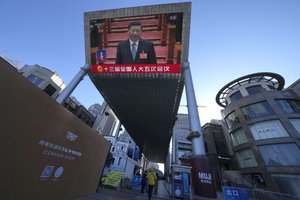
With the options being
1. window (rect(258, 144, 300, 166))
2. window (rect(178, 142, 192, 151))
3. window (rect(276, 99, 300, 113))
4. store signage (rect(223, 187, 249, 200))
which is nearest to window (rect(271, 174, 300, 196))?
window (rect(258, 144, 300, 166))

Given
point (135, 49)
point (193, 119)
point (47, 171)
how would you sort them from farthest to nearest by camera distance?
point (135, 49)
point (193, 119)
point (47, 171)

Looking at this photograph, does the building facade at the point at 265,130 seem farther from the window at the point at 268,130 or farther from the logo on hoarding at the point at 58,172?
the logo on hoarding at the point at 58,172

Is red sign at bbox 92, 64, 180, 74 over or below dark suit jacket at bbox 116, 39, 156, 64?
below

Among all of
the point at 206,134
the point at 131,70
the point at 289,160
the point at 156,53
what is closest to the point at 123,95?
the point at 131,70

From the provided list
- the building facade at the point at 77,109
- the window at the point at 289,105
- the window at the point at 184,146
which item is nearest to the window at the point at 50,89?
the building facade at the point at 77,109

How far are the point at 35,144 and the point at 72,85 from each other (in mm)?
11651

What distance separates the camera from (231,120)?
2562 centimetres

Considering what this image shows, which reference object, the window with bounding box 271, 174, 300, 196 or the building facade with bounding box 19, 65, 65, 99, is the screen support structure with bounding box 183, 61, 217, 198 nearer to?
the window with bounding box 271, 174, 300, 196

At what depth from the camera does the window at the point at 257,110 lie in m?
21.3

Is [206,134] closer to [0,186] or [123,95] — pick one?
[123,95]

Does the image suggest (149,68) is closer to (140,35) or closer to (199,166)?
(140,35)

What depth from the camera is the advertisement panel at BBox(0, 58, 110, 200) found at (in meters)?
2.02

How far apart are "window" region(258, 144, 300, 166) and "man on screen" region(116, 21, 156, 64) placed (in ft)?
64.7

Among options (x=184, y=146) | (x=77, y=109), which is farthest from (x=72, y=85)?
(x=184, y=146)
